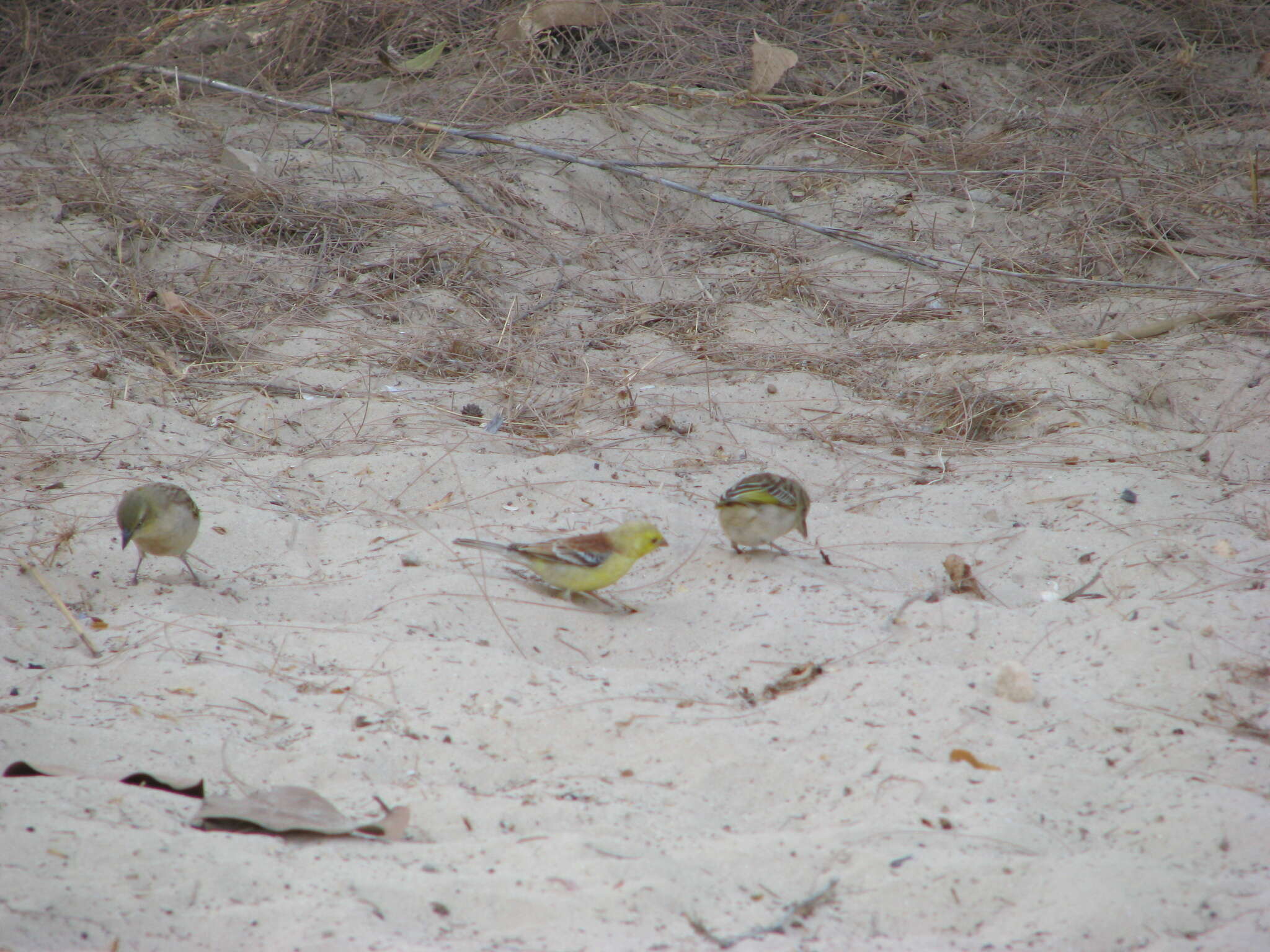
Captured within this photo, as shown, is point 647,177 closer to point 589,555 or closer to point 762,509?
point 762,509

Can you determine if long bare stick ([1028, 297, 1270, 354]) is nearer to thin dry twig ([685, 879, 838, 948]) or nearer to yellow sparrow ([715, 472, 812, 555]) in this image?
yellow sparrow ([715, 472, 812, 555])

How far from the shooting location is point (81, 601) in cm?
448

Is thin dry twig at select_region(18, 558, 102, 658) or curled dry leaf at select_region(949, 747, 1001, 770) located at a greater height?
curled dry leaf at select_region(949, 747, 1001, 770)

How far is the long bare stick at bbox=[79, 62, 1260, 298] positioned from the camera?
807 centimetres

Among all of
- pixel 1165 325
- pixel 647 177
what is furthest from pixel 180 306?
pixel 1165 325

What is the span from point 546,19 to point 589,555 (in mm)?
8124

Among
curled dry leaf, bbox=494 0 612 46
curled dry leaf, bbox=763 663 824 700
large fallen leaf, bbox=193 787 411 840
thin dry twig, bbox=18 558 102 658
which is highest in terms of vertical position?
curled dry leaf, bbox=494 0 612 46

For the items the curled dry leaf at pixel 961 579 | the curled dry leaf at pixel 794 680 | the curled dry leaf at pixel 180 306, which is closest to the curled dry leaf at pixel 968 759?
the curled dry leaf at pixel 794 680

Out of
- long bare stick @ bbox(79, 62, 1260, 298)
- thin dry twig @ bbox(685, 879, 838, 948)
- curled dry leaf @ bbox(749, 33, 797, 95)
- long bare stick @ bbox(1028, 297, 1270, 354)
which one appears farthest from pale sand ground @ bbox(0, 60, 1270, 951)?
curled dry leaf @ bbox(749, 33, 797, 95)

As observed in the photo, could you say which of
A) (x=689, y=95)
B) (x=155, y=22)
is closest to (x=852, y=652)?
(x=689, y=95)

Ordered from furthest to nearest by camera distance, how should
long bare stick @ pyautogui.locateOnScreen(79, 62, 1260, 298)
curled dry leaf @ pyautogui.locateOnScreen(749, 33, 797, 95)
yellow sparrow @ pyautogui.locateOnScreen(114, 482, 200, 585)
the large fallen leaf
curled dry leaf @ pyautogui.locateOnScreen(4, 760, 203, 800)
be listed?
curled dry leaf @ pyautogui.locateOnScreen(749, 33, 797, 95) < long bare stick @ pyautogui.locateOnScreen(79, 62, 1260, 298) < yellow sparrow @ pyautogui.locateOnScreen(114, 482, 200, 585) < curled dry leaf @ pyautogui.locateOnScreen(4, 760, 203, 800) < the large fallen leaf

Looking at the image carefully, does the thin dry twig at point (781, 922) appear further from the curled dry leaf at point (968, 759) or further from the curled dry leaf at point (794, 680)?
the curled dry leaf at point (794, 680)

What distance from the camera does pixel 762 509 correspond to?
4758mm

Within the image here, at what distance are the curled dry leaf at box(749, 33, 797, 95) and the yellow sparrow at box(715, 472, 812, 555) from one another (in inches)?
282
